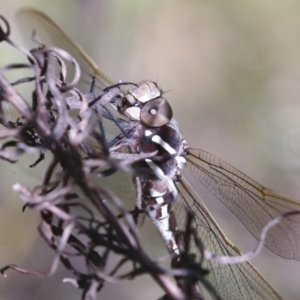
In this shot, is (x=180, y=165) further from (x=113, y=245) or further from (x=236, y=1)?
(x=236, y=1)


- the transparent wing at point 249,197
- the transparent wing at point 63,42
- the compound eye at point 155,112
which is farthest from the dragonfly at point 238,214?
the transparent wing at point 63,42

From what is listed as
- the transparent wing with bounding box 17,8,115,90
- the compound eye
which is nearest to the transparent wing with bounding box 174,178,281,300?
the compound eye

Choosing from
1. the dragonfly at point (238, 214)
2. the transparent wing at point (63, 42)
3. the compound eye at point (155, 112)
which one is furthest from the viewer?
the transparent wing at point (63, 42)

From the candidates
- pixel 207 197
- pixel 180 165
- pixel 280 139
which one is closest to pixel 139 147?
pixel 180 165

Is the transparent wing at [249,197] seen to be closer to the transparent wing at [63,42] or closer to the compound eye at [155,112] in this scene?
the compound eye at [155,112]

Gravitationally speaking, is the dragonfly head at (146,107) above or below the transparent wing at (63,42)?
below

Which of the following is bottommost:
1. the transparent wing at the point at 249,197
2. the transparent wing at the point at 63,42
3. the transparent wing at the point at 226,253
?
the transparent wing at the point at 226,253
